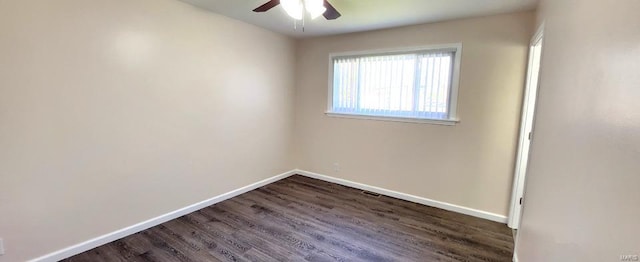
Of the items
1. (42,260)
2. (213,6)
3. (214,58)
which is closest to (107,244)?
(42,260)

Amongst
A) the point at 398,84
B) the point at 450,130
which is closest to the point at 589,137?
the point at 450,130

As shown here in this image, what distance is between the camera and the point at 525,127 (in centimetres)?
263

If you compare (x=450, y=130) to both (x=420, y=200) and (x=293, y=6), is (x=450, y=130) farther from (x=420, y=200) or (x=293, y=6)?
(x=293, y=6)

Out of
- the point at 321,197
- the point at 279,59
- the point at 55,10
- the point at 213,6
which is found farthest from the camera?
the point at 279,59

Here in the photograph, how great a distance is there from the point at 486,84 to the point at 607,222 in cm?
232

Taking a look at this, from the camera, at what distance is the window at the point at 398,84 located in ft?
10.3

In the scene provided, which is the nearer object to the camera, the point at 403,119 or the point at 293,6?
the point at 293,6

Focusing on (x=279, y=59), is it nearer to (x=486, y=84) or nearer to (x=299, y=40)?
(x=299, y=40)

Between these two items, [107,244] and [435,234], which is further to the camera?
[435,234]

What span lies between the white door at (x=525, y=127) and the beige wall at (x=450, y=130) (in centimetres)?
12

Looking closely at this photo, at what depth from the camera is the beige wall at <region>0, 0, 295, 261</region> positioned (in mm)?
1872

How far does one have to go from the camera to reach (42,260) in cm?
204

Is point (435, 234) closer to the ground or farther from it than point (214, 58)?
closer to the ground

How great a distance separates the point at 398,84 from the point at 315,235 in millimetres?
2156
